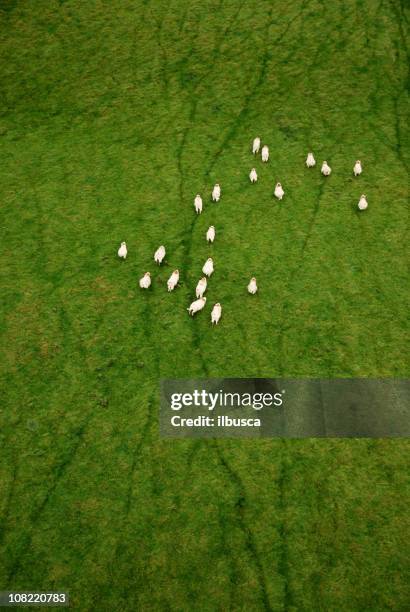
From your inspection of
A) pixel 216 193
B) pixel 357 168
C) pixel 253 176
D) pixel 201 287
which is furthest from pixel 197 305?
pixel 357 168

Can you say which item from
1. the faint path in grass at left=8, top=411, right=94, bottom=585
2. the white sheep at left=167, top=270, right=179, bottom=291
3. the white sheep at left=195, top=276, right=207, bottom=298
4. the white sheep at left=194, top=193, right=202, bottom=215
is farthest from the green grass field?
the white sheep at left=195, top=276, right=207, bottom=298

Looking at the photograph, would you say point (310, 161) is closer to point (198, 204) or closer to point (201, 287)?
point (198, 204)

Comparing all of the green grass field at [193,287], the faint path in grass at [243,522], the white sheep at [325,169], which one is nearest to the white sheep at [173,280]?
the green grass field at [193,287]

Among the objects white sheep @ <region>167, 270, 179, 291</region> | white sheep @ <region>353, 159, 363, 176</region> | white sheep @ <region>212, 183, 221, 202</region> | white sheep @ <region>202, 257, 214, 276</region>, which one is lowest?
white sheep @ <region>167, 270, 179, 291</region>

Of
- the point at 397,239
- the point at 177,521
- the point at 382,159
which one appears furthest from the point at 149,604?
the point at 382,159
